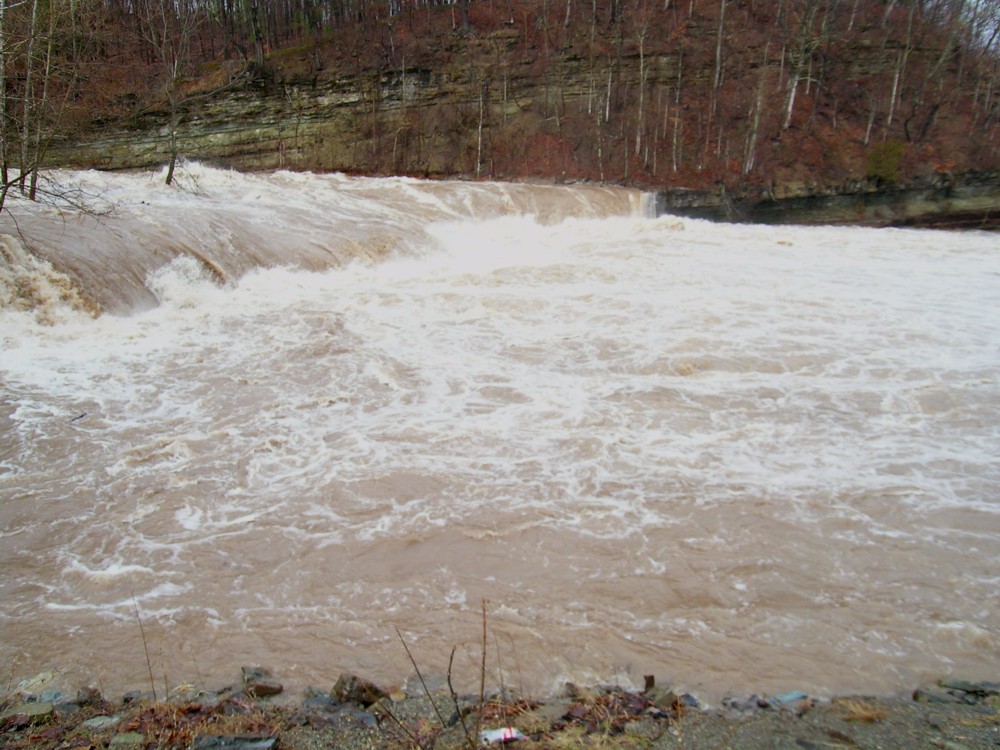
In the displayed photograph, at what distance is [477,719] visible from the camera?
3035 millimetres

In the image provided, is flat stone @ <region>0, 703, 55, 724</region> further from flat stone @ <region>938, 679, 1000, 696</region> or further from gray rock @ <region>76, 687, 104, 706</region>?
flat stone @ <region>938, 679, 1000, 696</region>

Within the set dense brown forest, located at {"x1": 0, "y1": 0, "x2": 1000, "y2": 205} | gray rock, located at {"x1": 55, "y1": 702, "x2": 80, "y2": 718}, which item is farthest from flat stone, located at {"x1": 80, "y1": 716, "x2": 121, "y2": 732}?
dense brown forest, located at {"x1": 0, "y1": 0, "x2": 1000, "y2": 205}

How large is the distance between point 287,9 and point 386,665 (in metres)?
48.3

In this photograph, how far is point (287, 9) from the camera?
42594 millimetres

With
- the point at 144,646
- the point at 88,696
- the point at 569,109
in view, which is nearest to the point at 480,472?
the point at 144,646

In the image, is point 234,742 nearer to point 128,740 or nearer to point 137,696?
point 128,740

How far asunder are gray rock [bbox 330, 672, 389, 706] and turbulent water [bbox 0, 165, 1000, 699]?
543 millimetres

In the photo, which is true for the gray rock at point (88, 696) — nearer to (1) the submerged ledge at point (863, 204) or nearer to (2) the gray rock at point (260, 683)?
(2) the gray rock at point (260, 683)

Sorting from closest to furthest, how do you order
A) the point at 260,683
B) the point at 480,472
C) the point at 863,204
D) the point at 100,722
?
the point at 100,722
the point at 260,683
the point at 480,472
the point at 863,204

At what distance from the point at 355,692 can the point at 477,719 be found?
0.90m

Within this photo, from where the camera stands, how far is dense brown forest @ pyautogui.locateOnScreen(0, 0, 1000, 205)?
91.1 ft

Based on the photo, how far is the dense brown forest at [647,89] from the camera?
27.8 meters

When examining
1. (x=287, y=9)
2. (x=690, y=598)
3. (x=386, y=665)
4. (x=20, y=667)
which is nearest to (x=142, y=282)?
(x=20, y=667)

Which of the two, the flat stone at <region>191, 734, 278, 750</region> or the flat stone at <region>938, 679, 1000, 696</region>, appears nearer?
the flat stone at <region>191, 734, 278, 750</region>
